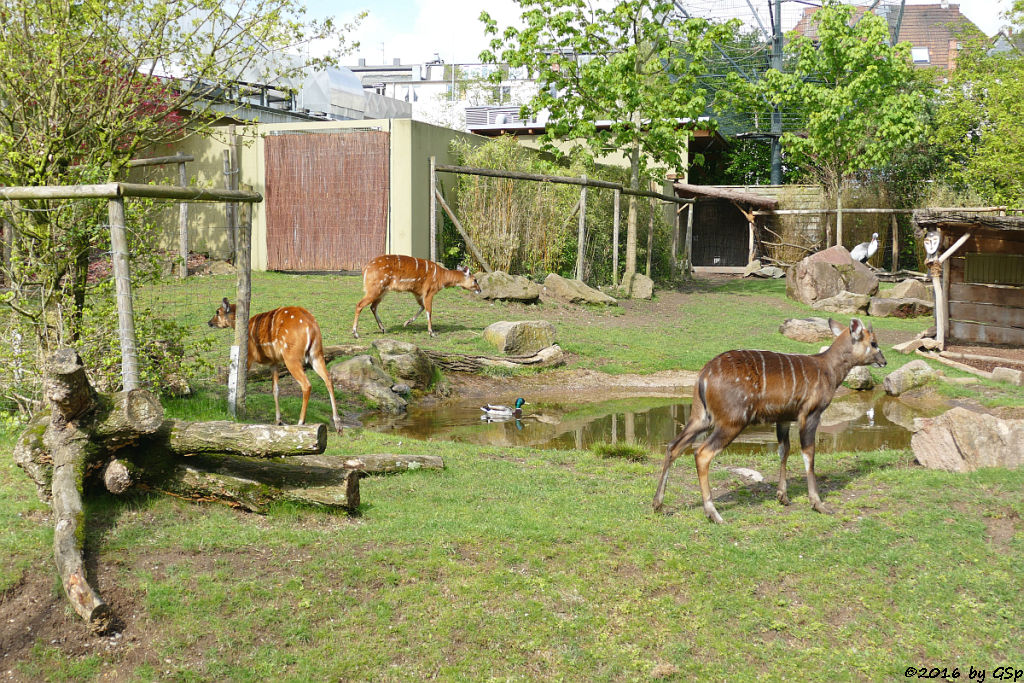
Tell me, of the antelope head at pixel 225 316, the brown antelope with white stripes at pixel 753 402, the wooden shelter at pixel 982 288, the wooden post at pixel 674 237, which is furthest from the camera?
the wooden post at pixel 674 237

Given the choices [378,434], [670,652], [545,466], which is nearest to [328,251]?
[378,434]

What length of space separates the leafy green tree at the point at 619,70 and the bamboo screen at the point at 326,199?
3721mm

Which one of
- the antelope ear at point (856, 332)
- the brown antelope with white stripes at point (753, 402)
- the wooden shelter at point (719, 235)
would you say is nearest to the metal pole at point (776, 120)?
the wooden shelter at point (719, 235)

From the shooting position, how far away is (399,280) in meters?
14.9

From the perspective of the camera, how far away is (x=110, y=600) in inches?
205

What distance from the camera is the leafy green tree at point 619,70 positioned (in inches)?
819

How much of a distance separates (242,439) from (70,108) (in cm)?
465

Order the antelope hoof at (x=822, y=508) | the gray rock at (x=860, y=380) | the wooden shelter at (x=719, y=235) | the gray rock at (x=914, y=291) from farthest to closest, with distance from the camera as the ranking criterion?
the wooden shelter at (x=719, y=235)
the gray rock at (x=914, y=291)
the gray rock at (x=860, y=380)
the antelope hoof at (x=822, y=508)

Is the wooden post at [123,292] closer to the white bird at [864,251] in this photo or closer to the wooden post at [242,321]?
the wooden post at [242,321]

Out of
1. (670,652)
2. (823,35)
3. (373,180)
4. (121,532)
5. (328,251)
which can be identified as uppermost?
(823,35)

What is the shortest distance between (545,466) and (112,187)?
172 inches

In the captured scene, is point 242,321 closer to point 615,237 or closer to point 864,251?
point 615,237

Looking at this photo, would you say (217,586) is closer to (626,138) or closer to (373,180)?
(373,180)

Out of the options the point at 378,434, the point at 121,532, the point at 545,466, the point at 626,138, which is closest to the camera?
the point at 121,532
